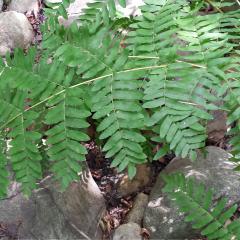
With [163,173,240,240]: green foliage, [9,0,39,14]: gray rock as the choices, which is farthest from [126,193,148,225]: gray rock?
[9,0,39,14]: gray rock

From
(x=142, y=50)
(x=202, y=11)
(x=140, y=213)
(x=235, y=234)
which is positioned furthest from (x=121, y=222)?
(x=202, y=11)

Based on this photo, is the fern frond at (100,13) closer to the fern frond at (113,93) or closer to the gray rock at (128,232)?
the fern frond at (113,93)

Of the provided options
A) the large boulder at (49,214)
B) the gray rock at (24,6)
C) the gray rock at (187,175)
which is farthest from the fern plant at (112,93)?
the gray rock at (24,6)

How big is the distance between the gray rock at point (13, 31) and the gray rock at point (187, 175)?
1780 mm

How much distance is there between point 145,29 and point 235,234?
1.17m

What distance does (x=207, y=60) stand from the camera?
6.58ft

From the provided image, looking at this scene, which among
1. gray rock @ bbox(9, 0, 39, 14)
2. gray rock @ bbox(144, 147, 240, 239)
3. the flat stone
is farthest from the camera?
gray rock @ bbox(9, 0, 39, 14)

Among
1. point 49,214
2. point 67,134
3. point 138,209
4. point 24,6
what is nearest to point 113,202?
point 138,209

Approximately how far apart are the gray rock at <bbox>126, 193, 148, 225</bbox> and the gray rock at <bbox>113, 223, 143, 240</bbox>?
0.07 m

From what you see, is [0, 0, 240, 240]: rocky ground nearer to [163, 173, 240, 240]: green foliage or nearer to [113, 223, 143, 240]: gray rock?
[113, 223, 143, 240]: gray rock

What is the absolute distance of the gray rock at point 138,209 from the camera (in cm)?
325

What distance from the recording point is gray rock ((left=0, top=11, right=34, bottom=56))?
12.6 feet

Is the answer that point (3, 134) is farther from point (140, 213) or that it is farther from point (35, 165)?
point (140, 213)

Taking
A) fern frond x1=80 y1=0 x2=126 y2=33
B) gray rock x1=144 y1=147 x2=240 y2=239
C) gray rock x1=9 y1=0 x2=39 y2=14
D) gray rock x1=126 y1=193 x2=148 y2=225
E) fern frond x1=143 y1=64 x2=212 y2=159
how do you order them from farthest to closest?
gray rock x1=9 y1=0 x2=39 y2=14, gray rock x1=126 y1=193 x2=148 y2=225, gray rock x1=144 y1=147 x2=240 y2=239, fern frond x1=80 y1=0 x2=126 y2=33, fern frond x1=143 y1=64 x2=212 y2=159
